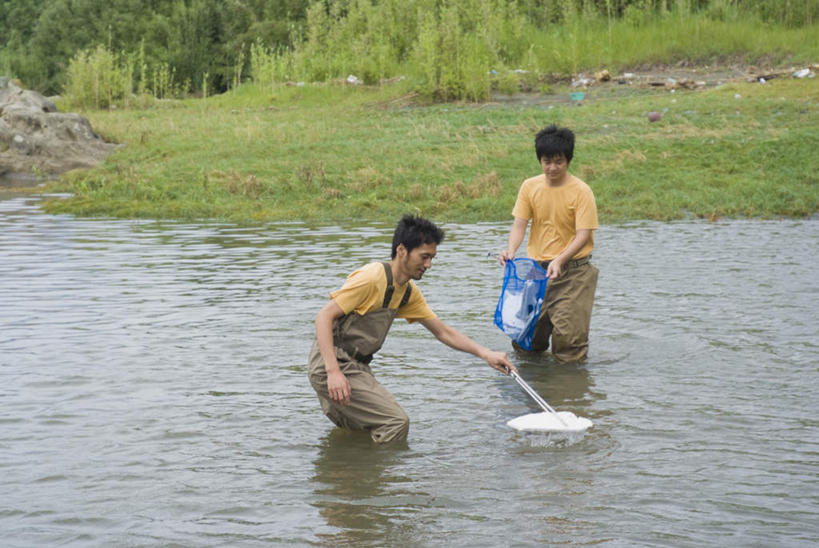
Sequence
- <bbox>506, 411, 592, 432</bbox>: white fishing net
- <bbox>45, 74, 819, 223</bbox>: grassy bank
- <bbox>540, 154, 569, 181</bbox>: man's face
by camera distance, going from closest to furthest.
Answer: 1. <bbox>506, 411, 592, 432</bbox>: white fishing net
2. <bbox>540, 154, 569, 181</bbox>: man's face
3. <bbox>45, 74, 819, 223</bbox>: grassy bank

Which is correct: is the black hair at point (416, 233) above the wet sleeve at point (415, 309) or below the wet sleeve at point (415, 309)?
above

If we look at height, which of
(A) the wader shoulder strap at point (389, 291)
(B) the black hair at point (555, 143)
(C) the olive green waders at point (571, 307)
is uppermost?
(B) the black hair at point (555, 143)

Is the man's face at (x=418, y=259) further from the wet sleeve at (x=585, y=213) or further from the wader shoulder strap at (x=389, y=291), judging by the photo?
the wet sleeve at (x=585, y=213)

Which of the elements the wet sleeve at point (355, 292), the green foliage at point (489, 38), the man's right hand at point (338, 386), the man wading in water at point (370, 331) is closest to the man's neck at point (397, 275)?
the man wading in water at point (370, 331)

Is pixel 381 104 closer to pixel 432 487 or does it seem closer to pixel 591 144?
pixel 591 144

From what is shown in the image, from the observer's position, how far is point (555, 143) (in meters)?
7.60

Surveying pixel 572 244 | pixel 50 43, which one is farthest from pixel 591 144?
pixel 50 43

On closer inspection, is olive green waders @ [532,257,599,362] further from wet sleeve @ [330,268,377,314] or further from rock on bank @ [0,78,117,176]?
rock on bank @ [0,78,117,176]

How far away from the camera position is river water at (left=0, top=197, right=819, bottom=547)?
4.90 meters

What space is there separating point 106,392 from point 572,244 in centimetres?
346

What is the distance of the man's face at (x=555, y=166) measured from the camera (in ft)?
25.3

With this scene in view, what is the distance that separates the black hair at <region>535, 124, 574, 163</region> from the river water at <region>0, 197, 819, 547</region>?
1640 mm

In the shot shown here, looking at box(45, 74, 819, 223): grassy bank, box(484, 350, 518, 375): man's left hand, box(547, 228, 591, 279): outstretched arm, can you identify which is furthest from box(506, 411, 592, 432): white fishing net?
box(45, 74, 819, 223): grassy bank

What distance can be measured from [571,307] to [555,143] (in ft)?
4.13
